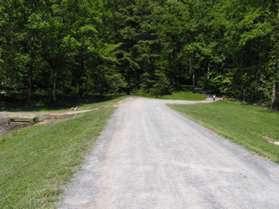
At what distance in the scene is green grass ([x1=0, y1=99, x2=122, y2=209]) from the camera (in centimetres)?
653

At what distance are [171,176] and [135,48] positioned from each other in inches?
1829

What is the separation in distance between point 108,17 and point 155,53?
9988 millimetres

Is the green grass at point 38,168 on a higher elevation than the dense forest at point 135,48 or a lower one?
lower

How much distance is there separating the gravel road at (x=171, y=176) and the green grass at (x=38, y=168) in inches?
13.5

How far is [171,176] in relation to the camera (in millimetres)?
7797

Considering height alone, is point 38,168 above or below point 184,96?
below

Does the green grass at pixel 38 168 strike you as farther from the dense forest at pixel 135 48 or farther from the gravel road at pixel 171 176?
the dense forest at pixel 135 48

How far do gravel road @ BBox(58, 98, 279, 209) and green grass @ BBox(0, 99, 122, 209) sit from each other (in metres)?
0.34

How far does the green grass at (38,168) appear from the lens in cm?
653

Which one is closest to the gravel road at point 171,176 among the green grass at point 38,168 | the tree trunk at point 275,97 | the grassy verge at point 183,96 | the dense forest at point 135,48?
the green grass at point 38,168

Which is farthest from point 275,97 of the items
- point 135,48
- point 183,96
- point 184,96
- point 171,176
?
point 171,176

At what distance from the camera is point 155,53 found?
54500 millimetres

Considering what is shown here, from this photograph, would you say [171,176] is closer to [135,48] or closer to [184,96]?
[184,96]

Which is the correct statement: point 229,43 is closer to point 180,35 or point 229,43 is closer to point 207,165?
point 180,35
